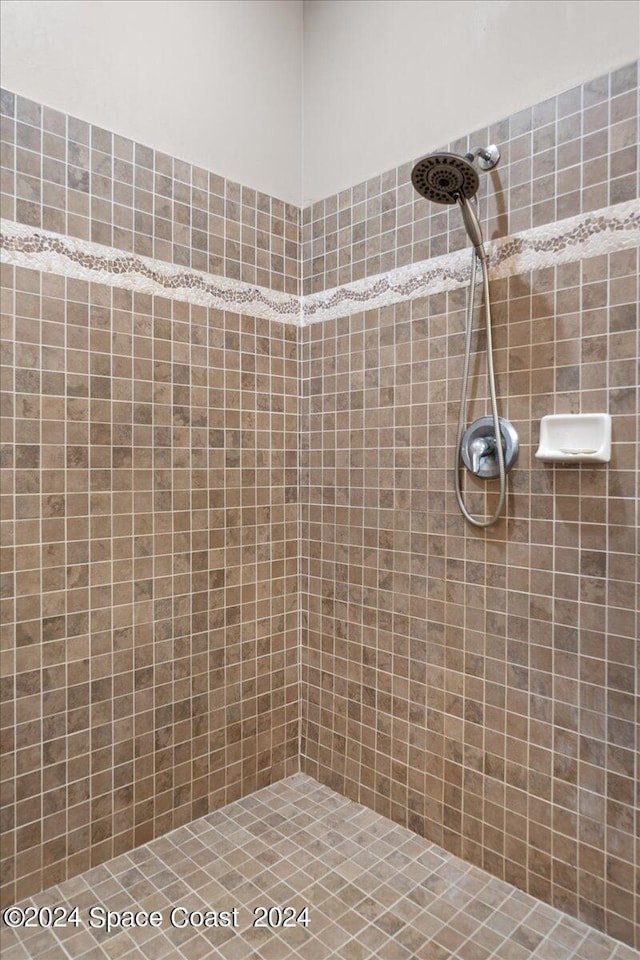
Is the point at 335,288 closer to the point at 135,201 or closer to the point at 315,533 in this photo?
the point at 135,201

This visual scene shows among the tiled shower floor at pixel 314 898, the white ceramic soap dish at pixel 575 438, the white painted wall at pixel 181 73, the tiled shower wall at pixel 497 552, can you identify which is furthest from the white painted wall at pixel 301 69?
the tiled shower floor at pixel 314 898

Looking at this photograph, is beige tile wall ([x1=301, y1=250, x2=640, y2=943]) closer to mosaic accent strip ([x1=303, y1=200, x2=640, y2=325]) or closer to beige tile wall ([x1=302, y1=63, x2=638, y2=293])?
mosaic accent strip ([x1=303, y1=200, x2=640, y2=325])

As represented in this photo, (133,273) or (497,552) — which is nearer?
(497,552)

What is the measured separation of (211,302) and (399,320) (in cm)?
61

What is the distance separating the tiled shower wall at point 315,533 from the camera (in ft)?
4.64

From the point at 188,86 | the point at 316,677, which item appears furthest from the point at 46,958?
the point at 188,86

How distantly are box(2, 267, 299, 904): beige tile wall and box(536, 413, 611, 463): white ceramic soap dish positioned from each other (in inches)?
38.2

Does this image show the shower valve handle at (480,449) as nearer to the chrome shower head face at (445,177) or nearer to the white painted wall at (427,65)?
the chrome shower head face at (445,177)

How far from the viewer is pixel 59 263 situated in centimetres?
155

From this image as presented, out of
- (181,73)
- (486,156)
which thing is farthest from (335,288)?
(181,73)

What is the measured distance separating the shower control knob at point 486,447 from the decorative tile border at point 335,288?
1.34ft

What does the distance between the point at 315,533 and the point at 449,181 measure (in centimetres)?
121

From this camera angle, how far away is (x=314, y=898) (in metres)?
1.51

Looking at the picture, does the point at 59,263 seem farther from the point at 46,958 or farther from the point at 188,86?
the point at 46,958
